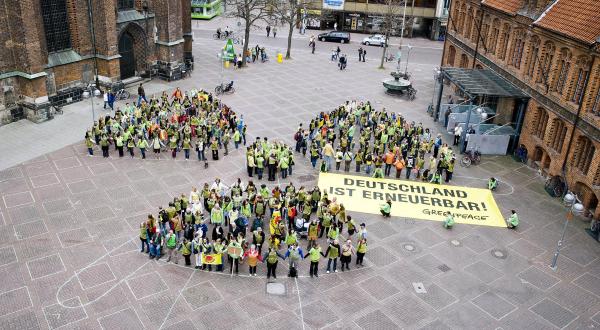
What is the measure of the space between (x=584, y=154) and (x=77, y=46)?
105ft

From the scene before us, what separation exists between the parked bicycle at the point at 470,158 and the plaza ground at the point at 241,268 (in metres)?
0.46

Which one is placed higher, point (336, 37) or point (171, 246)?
point (336, 37)

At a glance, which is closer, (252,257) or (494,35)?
(252,257)

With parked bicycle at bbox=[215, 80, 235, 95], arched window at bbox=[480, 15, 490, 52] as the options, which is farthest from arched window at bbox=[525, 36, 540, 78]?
parked bicycle at bbox=[215, 80, 235, 95]

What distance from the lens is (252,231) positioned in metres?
22.0

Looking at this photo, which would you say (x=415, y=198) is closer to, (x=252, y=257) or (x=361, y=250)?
(x=361, y=250)

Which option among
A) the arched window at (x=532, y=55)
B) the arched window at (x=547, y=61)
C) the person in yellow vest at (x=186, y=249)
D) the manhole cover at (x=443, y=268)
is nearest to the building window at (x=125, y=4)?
the person in yellow vest at (x=186, y=249)

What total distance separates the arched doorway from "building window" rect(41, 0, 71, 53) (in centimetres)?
482

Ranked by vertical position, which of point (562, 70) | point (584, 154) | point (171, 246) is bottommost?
point (171, 246)

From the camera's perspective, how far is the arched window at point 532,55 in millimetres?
30447

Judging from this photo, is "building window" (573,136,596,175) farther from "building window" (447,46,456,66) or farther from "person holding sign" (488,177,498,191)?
"building window" (447,46,456,66)

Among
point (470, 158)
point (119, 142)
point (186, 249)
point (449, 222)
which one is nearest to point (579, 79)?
point (470, 158)

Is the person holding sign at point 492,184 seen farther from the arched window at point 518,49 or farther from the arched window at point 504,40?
the arched window at point 504,40

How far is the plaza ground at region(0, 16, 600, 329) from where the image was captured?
58.0 feet
